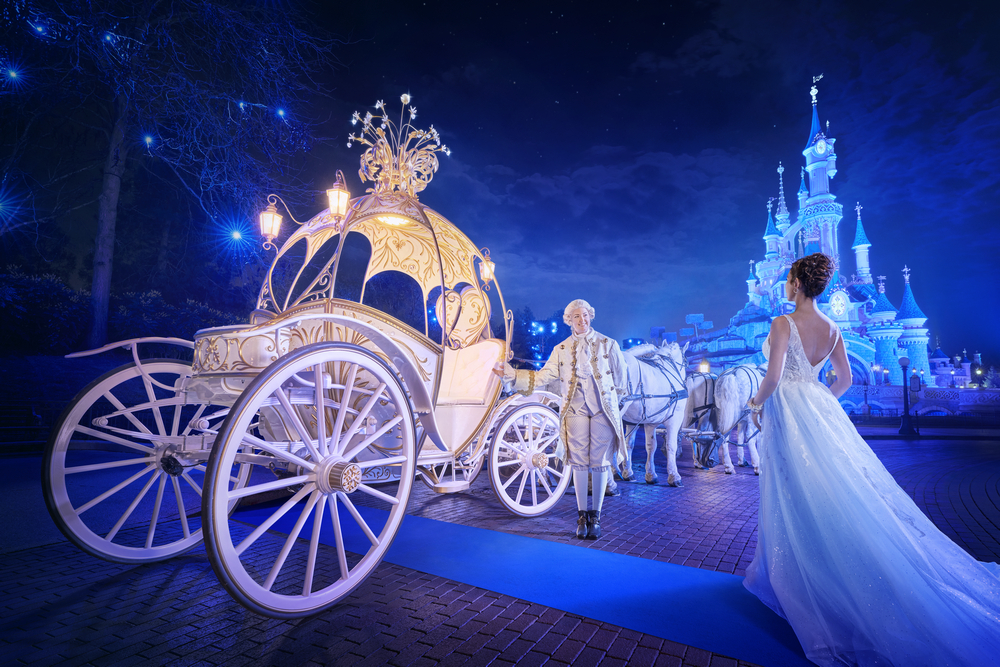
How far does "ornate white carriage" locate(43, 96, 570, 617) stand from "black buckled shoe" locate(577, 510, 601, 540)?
0.80 meters

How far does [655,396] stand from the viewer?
574 cm

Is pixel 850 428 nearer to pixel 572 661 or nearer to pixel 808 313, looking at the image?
pixel 808 313

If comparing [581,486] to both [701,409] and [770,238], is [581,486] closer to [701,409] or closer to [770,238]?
[701,409]

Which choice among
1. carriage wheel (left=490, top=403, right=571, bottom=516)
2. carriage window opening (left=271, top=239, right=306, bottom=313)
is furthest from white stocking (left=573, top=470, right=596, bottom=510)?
carriage window opening (left=271, top=239, right=306, bottom=313)

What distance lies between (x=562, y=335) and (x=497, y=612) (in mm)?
35305

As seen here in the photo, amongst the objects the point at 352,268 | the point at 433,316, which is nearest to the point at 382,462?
the point at 433,316

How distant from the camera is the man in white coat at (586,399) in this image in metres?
3.69

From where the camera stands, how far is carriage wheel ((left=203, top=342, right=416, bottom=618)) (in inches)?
80.5

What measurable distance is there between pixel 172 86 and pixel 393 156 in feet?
21.2

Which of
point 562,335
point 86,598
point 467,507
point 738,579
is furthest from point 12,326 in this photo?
point 562,335

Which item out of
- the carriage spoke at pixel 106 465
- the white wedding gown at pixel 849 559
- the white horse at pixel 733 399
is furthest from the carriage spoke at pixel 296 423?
the white horse at pixel 733 399

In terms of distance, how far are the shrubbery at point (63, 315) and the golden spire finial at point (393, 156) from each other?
710 centimetres

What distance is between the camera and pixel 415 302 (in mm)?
17125

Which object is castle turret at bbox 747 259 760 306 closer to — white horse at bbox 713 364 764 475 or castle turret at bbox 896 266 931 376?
castle turret at bbox 896 266 931 376
